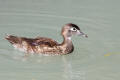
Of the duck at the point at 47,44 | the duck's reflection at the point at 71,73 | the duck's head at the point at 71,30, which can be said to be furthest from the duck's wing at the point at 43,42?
the duck's reflection at the point at 71,73

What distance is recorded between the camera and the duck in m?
9.87

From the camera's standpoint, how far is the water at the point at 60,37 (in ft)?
28.7

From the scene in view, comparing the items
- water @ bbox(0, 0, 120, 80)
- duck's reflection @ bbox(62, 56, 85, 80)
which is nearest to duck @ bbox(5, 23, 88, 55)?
water @ bbox(0, 0, 120, 80)

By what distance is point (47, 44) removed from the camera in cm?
988

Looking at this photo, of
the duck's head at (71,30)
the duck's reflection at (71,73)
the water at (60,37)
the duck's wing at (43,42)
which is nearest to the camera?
the duck's reflection at (71,73)

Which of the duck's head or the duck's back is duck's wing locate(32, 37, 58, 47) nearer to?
the duck's back

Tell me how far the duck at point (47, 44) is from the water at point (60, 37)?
0.15 m

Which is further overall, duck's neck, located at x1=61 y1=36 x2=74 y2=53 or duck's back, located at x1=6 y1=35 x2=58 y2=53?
duck's neck, located at x1=61 y1=36 x2=74 y2=53

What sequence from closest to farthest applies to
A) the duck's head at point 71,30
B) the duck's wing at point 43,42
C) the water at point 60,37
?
the water at point 60,37 → the duck's wing at point 43,42 → the duck's head at point 71,30

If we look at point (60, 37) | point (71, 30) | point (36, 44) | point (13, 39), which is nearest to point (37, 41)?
point (36, 44)

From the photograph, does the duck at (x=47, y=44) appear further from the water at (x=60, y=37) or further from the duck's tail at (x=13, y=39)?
the water at (x=60, y=37)

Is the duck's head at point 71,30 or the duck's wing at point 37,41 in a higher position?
the duck's head at point 71,30

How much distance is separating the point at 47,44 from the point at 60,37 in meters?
1.00

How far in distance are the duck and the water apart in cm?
15
